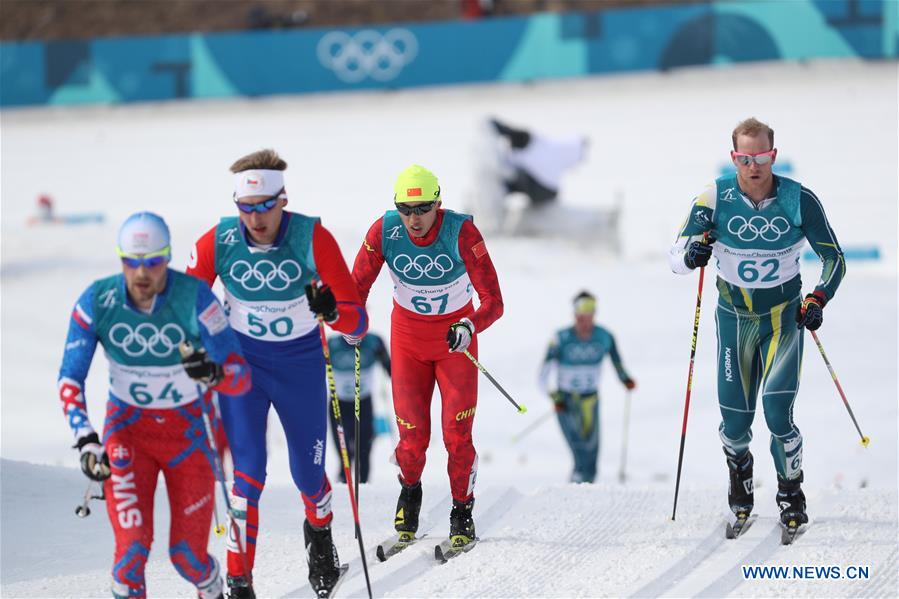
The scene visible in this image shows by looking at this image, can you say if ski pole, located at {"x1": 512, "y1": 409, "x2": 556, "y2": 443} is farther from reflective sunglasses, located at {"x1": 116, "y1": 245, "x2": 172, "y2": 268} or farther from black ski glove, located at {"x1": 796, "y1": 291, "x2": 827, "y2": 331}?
reflective sunglasses, located at {"x1": 116, "y1": 245, "x2": 172, "y2": 268}

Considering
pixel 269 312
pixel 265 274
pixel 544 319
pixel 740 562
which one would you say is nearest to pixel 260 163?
pixel 265 274

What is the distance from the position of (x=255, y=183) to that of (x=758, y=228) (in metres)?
3.24

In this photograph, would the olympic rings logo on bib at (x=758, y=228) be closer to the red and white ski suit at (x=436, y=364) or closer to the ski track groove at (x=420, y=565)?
the red and white ski suit at (x=436, y=364)

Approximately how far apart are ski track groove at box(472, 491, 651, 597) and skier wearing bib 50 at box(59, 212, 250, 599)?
208 cm

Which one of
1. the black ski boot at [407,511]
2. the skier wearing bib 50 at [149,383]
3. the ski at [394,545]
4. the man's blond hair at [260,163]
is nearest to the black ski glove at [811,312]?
the black ski boot at [407,511]

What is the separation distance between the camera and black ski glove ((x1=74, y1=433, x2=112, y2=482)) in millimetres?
5750

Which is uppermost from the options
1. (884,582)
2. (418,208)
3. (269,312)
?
(418,208)

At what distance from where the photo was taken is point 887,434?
13797mm

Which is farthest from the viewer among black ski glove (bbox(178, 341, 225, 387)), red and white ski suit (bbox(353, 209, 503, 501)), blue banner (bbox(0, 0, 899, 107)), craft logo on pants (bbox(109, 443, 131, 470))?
blue banner (bbox(0, 0, 899, 107))

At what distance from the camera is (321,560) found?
7328mm

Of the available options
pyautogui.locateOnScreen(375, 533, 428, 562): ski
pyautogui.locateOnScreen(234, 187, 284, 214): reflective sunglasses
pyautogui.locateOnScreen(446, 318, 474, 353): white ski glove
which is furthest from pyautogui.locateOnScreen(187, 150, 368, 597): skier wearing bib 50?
pyautogui.locateOnScreen(375, 533, 428, 562): ski

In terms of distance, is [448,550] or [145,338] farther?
[448,550]

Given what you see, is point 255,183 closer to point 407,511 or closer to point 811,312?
point 407,511

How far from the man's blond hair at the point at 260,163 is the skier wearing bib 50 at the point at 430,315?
878 mm
